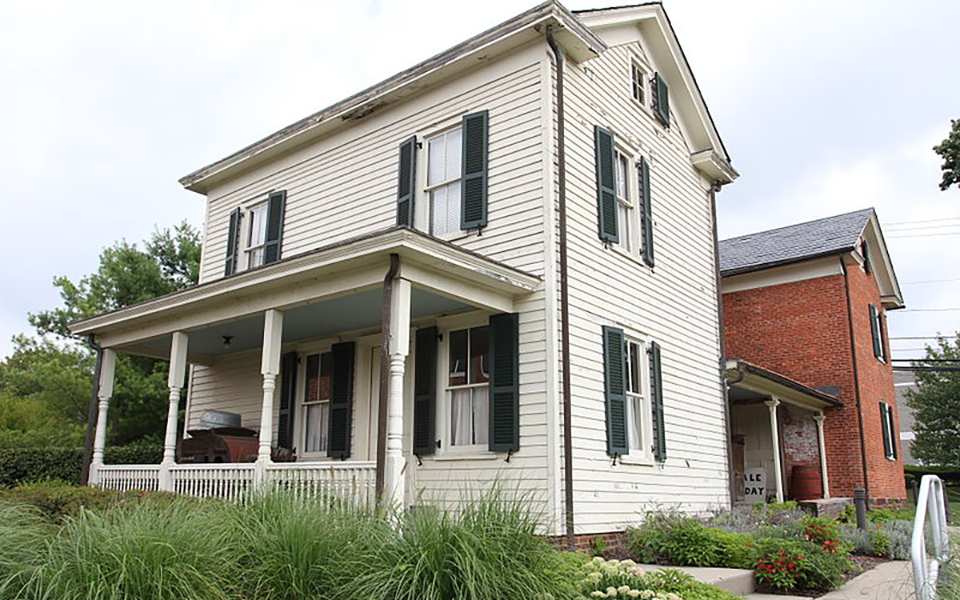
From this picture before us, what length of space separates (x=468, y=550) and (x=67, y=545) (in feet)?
8.03

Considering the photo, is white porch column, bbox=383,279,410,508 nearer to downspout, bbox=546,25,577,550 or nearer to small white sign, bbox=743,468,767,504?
downspout, bbox=546,25,577,550

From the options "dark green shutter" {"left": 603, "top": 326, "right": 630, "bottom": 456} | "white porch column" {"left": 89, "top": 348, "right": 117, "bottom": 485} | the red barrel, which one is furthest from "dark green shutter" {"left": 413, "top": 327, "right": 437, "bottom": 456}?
the red barrel

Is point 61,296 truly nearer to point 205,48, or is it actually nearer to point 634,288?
point 205,48

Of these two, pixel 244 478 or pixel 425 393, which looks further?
pixel 425 393

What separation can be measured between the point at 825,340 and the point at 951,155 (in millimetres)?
4625

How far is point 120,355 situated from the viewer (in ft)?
69.4

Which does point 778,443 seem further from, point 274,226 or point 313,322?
point 274,226

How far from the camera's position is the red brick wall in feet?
53.2

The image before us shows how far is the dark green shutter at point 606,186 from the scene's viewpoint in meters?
10.1

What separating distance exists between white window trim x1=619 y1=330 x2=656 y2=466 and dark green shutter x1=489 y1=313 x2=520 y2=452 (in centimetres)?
191

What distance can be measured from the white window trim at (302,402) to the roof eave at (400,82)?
11.5 ft

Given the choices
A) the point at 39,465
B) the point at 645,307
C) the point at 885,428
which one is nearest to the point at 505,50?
the point at 645,307

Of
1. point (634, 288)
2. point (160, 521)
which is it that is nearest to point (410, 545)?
point (160, 521)

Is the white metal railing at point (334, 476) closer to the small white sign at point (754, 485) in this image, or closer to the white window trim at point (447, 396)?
the white window trim at point (447, 396)
